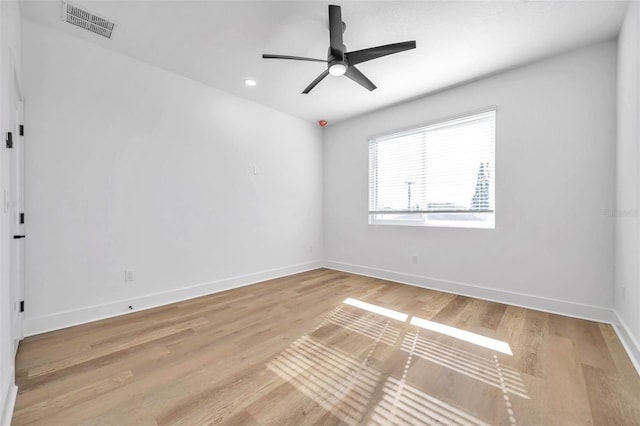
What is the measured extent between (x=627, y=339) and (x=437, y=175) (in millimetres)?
2342

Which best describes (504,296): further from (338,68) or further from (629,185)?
(338,68)

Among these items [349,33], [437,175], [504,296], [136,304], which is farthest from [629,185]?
[136,304]

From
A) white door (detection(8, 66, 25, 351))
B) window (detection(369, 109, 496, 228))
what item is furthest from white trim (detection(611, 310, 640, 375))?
white door (detection(8, 66, 25, 351))

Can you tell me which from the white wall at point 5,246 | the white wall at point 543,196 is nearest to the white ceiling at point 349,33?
the white wall at point 543,196

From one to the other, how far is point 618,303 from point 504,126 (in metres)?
2.05

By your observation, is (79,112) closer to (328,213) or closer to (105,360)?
(105,360)

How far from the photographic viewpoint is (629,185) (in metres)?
2.08

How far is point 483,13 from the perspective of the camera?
216 centimetres

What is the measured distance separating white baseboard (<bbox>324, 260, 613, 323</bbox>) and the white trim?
0.15 m

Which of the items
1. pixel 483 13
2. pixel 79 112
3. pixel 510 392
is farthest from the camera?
pixel 79 112

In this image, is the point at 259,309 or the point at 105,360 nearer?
the point at 105,360

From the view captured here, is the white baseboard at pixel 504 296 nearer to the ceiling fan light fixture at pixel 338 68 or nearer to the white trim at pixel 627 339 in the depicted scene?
the white trim at pixel 627 339

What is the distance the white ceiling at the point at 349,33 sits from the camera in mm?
2117

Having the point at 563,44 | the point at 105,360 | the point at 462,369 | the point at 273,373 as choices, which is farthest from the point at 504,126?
the point at 105,360
